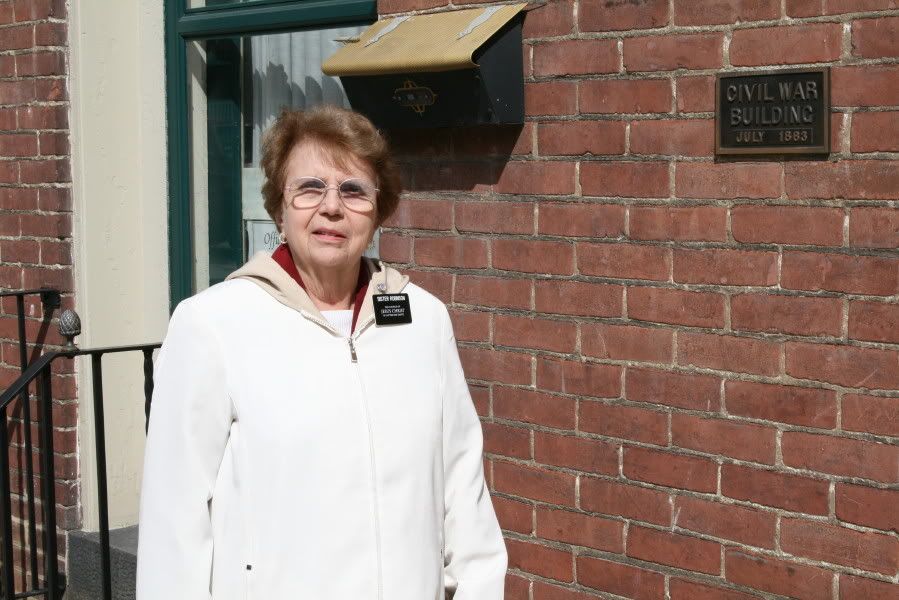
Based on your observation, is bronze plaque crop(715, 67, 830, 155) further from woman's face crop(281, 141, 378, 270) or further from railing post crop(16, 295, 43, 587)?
railing post crop(16, 295, 43, 587)

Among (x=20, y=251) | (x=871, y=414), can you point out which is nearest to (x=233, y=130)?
(x=20, y=251)

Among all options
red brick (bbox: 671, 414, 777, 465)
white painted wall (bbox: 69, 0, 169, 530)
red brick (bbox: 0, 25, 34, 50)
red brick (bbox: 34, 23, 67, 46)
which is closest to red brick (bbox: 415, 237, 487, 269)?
red brick (bbox: 671, 414, 777, 465)

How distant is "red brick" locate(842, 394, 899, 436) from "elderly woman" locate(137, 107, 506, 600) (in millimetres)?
1082

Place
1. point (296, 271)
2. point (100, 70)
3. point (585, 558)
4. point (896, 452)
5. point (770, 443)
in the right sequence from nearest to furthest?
1. point (296, 271)
2. point (896, 452)
3. point (770, 443)
4. point (585, 558)
5. point (100, 70)

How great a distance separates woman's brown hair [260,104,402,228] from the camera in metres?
2.80

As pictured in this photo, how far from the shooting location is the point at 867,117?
318 cm

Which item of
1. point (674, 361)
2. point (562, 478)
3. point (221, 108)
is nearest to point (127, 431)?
point (221, 108)

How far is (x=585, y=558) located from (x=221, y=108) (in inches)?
111

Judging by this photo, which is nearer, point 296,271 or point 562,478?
point 296,271

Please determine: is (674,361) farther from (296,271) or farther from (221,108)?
(221,108)

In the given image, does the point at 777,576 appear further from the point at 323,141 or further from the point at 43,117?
the point at 43,117

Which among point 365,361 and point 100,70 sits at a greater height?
point 100,70

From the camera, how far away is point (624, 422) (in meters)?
3.78

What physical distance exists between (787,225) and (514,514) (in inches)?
52.6
